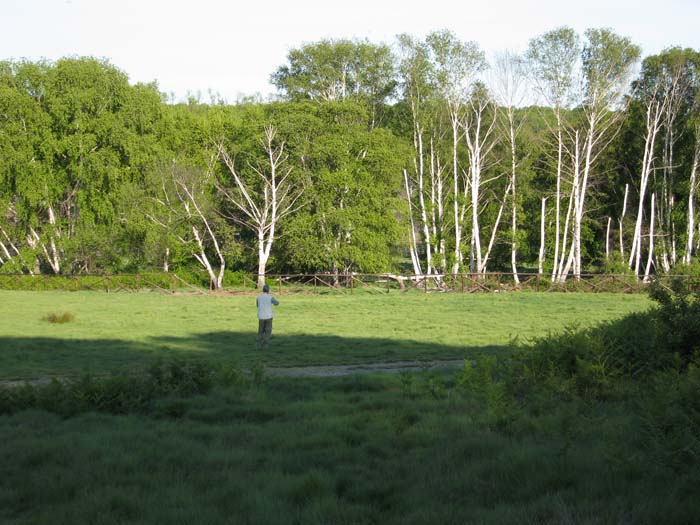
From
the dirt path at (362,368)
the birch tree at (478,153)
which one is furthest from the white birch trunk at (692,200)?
the dirt path at (362,368)

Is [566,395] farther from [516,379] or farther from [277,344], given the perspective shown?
[277,344]

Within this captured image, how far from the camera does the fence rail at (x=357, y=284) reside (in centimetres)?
3697

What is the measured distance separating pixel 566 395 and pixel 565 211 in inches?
1567

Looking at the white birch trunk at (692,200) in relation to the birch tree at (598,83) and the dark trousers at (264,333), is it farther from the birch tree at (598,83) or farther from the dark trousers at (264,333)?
the dark trousers at (264,333)

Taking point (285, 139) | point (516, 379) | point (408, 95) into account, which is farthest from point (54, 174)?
point (516, 379)

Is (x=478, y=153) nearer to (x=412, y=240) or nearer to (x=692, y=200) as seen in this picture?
(x=412, y=240)

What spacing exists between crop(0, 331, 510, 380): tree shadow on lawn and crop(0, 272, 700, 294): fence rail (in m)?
18.7

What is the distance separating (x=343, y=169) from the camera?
4194 centimetres

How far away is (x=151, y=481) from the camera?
549cm

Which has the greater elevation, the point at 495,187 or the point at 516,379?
the point at 495,187

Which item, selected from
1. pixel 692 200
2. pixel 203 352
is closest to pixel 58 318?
pixel 203 352

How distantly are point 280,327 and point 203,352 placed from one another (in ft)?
18.1

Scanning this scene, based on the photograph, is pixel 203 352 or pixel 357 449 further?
pixel 203 352

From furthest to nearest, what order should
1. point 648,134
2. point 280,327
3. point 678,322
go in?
point 648,134, point 280,327, point 678,322
